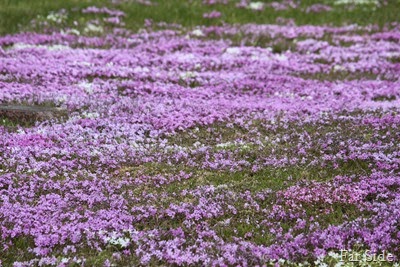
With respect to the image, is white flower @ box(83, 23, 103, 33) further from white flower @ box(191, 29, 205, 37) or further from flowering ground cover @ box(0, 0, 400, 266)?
white flower @ box(191, 29, 205, 37)

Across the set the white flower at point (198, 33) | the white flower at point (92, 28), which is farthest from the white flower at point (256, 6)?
the white flower at point (92, 28)

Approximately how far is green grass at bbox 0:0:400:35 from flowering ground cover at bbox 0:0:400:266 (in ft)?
1.32

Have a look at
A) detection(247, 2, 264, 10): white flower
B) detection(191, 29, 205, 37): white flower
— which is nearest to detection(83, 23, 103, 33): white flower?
detection(191, 29, 205, 37): white flower

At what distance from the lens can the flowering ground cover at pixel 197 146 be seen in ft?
30.3

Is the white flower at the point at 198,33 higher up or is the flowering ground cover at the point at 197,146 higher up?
the white flower at the point at 198,33

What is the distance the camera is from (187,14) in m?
28.3

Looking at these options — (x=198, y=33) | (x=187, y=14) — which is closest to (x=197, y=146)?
(x=198, y=33)

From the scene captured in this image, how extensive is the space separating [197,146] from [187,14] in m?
15.9

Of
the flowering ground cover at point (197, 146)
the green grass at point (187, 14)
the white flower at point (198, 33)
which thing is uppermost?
the green grass at point (187, 14)

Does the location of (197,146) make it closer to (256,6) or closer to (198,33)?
(198,33)

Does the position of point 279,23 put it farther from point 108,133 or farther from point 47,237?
point 47,237

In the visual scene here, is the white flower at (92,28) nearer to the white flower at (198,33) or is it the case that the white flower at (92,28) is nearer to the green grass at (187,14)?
the green grass at (187,14)

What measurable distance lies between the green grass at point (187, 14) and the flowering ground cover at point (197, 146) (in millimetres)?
401

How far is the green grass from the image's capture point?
2602 cm
